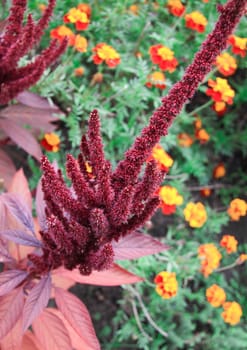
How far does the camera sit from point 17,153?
2816 mm

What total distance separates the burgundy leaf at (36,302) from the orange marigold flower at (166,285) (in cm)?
85

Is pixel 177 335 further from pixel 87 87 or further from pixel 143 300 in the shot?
pixel 87 87

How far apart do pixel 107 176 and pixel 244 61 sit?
92.2 inches

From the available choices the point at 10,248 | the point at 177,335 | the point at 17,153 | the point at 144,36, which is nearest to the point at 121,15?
the point at 144,36

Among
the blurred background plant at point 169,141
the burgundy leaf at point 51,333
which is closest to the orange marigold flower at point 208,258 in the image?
the blurred background plant at point 169,141

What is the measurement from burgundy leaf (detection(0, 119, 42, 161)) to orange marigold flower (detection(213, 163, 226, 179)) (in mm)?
1617

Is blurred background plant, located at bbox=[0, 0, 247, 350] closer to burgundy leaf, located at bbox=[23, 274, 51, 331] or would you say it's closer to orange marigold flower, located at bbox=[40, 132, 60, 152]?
orange marigold flower, located at bbox=[40, 132, 60, 152]

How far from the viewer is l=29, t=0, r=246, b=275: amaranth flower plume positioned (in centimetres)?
99

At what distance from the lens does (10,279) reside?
1497mm

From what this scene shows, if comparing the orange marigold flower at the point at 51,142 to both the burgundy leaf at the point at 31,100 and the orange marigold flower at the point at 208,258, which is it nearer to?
the burgundy leaf at the point at 31,100

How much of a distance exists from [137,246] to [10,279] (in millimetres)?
441

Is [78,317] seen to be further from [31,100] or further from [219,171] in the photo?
[219,171]

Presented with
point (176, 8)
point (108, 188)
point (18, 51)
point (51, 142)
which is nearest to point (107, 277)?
point (108, 188)

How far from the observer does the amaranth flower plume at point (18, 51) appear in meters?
1.55
